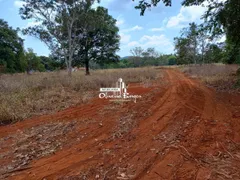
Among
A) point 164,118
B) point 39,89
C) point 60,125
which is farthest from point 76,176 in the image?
point 39,89

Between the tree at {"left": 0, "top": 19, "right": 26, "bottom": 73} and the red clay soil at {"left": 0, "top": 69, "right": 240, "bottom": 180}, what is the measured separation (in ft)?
78.0

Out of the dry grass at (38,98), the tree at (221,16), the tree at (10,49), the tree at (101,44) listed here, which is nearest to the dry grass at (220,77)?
the tree at (221,16)

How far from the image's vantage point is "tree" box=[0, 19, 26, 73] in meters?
25.9

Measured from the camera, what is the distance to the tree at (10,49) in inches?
1018

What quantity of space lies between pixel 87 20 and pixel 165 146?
15574 mm

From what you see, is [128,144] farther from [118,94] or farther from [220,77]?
[220,77]

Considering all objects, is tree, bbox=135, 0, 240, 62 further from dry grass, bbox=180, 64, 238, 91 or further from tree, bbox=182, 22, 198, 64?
tree, bbox=182, 22, 198, 64

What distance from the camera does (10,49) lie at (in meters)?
27.0

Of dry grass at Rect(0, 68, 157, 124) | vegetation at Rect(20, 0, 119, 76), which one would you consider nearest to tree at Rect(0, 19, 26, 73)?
vegetation at Rect(20, 0, 119, 76)

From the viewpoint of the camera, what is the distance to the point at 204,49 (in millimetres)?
27469

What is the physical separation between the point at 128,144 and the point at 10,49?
28.4m

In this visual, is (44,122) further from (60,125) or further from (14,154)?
(14,154)

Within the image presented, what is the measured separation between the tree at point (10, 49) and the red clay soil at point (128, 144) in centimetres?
2379

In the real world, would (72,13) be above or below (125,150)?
above
